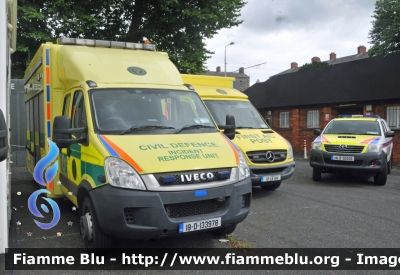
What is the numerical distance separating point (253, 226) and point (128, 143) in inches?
110

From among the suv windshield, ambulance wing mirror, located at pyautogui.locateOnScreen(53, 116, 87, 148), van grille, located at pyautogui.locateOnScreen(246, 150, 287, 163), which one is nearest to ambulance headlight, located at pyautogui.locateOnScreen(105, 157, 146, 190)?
ambulance wing mirror, located at pyautogui.locateOnScreen(53, 116, 87, 148)

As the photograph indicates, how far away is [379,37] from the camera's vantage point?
101 feet

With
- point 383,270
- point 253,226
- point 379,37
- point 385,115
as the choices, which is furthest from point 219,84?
point 379,37

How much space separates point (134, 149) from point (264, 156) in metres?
4.56

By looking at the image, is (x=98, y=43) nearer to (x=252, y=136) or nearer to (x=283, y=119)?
(x=252, y=136)

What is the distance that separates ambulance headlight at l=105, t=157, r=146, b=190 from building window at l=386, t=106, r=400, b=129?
16579 mm

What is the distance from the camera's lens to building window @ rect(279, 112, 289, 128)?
24609mm

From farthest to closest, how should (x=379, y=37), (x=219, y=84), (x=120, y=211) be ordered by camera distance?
(x=379, y=37)
(x=219, y=84)
(x=120, y=211)

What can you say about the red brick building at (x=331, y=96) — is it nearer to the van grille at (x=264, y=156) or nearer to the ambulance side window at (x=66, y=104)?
the van grille at (x=264, y=156)

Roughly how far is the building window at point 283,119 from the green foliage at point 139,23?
22.5ft

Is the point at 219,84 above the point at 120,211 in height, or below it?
above

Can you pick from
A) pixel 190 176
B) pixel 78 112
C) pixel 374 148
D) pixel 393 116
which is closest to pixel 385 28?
pixel 393 116

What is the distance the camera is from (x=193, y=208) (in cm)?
474

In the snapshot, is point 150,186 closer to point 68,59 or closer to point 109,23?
point 68,59
